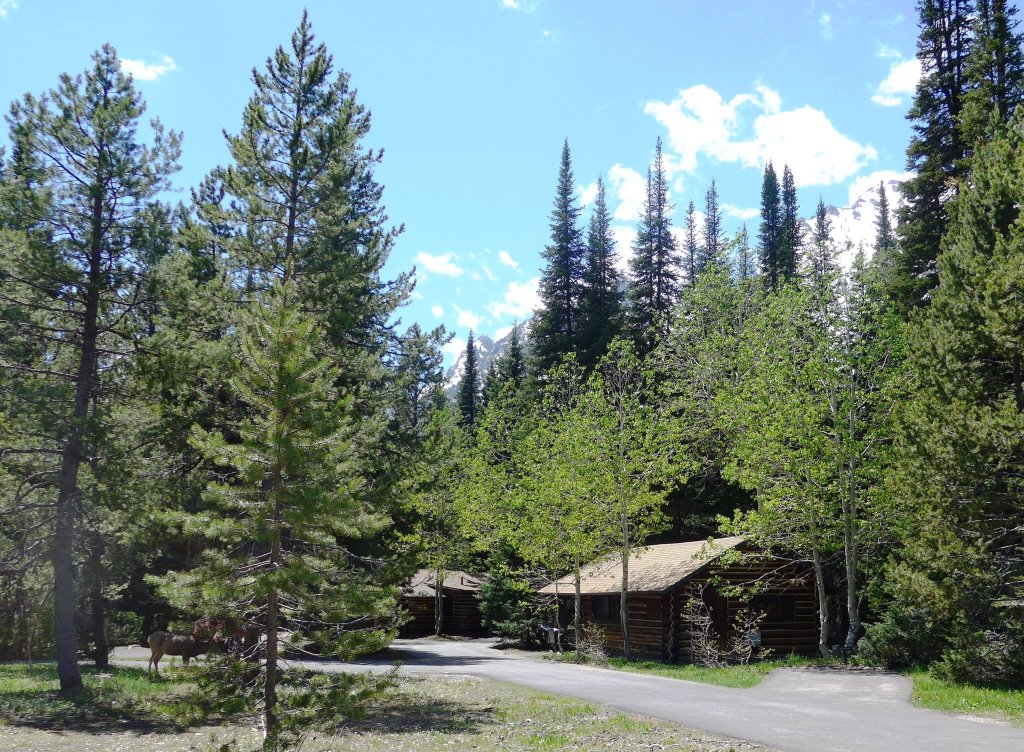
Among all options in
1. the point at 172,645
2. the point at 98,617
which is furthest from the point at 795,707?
the point at 98,617

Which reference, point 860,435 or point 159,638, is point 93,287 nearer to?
point 159,638

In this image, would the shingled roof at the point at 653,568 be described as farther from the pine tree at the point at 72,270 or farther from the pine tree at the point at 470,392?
the pine tree at the point at 470,392

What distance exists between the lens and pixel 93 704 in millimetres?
16922

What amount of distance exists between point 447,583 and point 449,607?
219cm

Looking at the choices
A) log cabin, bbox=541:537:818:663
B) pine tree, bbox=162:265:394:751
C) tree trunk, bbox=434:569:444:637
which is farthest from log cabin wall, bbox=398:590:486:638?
pine tree, bbox=162:265:394:751

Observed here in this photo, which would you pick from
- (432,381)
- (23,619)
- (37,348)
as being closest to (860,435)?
(432,381)

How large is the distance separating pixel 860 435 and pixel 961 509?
10.6 m

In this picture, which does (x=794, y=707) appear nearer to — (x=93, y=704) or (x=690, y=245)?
(x=93, y=704)

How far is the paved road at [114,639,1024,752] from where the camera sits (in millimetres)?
12172

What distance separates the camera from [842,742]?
1209 cm

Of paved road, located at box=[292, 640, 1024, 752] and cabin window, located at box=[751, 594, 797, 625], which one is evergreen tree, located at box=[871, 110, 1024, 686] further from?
cabin window, located at box=[751, 594, 797, 625]

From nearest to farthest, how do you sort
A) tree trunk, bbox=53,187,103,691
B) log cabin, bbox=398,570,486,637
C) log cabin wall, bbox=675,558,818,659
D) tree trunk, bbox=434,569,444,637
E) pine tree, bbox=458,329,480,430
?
tree trunk, bbox=53,187,103,691 → log cabin wall, bbox=675,558,818,659 → tree trunk, bbox=434,569,444,637 → log cabin, bbox=398,570,486,637 → pine tree, bbox=458,329,480,430

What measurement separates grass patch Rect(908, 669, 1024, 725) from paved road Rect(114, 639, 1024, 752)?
47 cm

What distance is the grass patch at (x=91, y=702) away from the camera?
15.0 m
